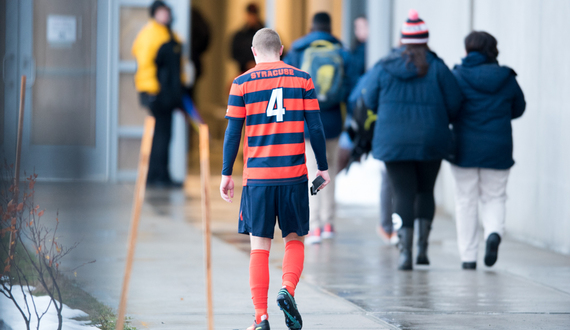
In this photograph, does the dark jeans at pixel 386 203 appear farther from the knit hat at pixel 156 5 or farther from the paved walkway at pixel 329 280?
the knit hat at pixel 156 5

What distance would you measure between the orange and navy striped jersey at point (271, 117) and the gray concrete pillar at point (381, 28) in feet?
27.0

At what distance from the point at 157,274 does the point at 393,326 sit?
2102 millimetres

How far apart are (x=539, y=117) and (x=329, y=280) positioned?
2.71 meters

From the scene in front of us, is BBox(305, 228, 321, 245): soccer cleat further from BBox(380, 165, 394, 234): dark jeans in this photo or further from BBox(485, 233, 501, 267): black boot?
BBox(485, 233, 501, 267): black boot

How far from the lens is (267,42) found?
14.4 feet

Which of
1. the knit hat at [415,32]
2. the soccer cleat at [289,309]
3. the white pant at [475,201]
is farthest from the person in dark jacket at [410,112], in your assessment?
the soccer cleat at [289,309]

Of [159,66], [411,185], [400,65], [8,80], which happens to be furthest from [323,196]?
[8,80]

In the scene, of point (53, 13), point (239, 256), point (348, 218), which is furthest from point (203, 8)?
point (53, 13)

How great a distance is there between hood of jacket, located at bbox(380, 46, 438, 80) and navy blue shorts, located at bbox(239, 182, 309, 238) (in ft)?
6.72

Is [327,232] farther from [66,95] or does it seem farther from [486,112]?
[66,95]

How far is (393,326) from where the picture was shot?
457 centimetres

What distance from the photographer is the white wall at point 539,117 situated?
713 cm

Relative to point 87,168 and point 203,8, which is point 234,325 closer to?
point 87,168

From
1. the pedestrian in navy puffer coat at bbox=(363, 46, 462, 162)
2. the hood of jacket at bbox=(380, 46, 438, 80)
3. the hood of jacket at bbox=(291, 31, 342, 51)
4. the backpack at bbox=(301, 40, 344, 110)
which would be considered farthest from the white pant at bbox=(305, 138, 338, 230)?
the hood of jacket at bbox=(380, 46, 438, 80)
